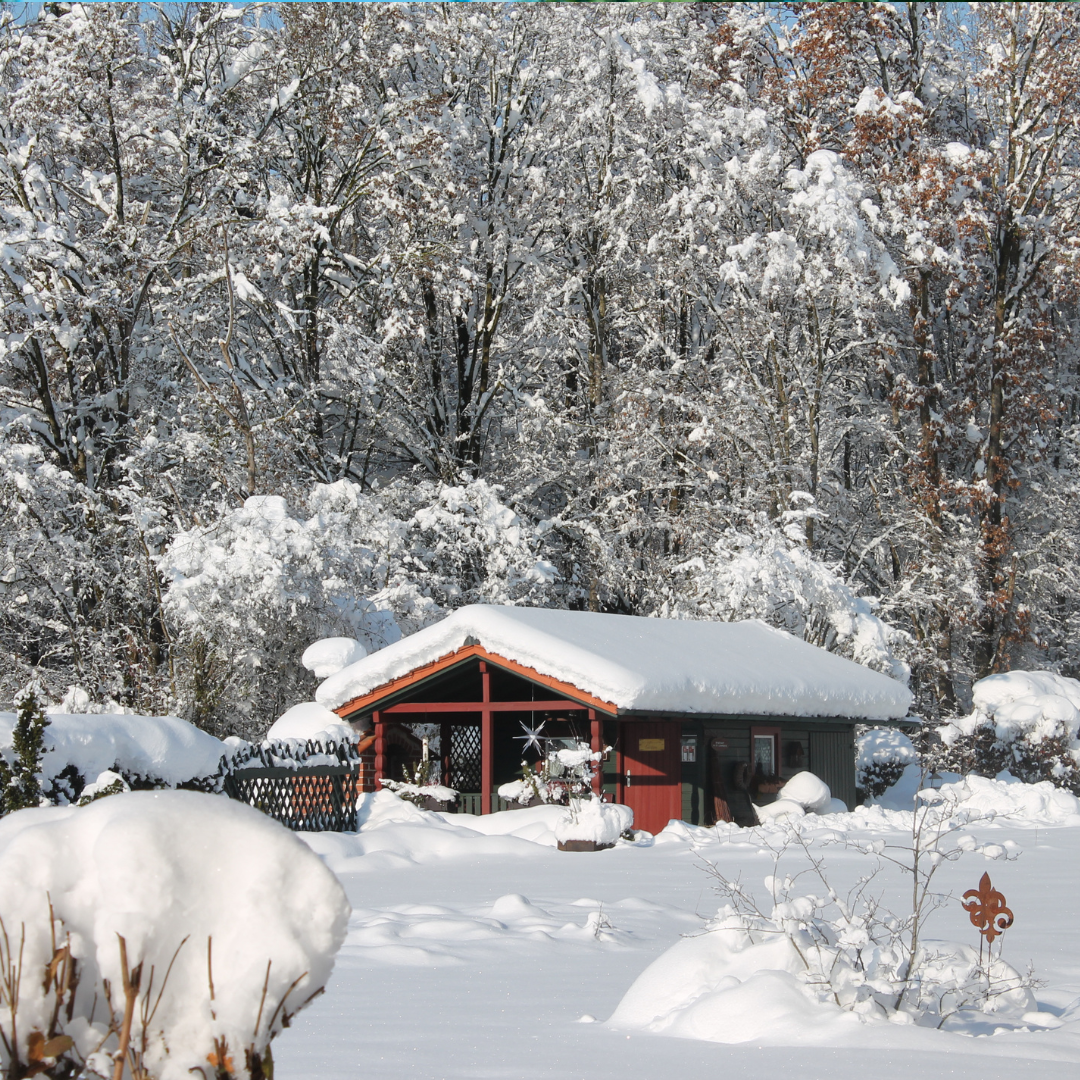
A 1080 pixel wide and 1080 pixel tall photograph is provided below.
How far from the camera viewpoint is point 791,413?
98.7ft

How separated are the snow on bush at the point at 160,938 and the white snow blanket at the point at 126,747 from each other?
1168 cm

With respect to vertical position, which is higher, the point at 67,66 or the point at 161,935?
the point at 67,66

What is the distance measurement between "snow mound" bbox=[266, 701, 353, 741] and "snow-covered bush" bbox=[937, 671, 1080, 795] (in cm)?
1342

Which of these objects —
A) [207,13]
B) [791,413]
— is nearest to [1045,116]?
[791,413]

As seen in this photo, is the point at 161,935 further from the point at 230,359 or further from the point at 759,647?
the point at 230,359

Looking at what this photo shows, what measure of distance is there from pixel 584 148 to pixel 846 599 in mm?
14076

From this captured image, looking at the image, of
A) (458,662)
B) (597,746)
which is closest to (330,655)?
(458,662)

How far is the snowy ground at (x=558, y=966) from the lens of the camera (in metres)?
5.25

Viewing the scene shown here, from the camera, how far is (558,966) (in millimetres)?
7910

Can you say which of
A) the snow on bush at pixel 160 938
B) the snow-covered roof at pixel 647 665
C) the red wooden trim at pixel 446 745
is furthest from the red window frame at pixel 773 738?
the snow on bush at pixel 160 938

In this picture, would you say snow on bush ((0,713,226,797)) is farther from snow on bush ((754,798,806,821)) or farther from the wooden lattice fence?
snow on bush ((754,798,806,821))

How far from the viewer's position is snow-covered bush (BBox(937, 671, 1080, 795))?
87.0ft

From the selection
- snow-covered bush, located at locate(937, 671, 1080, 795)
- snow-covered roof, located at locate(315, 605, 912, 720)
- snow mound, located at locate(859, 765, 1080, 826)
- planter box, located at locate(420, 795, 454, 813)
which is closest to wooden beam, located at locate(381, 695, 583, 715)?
snow-covered roof, located at locate(315, 605, 912, 720)

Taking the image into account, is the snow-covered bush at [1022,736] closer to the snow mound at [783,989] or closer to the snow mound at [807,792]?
the snow mound at [807,792]
